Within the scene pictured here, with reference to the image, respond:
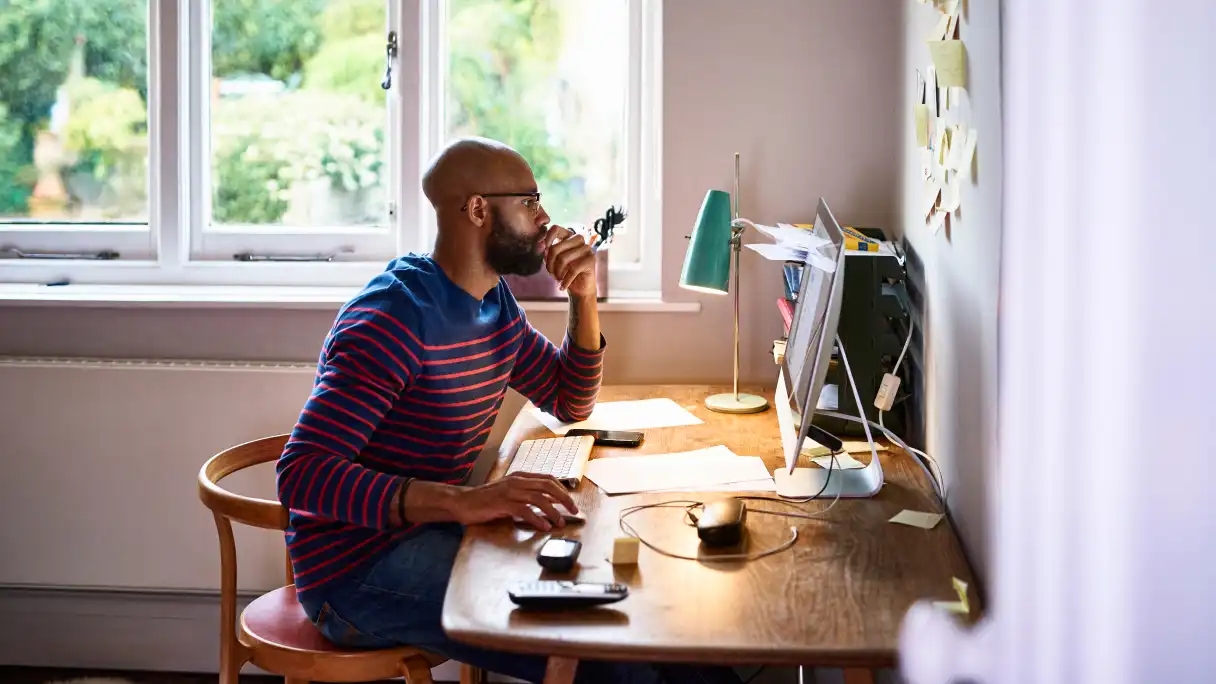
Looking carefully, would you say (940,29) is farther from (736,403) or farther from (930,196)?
(736,403)

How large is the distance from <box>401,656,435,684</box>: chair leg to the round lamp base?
0.82 meters

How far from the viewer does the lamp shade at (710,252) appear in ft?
7.46

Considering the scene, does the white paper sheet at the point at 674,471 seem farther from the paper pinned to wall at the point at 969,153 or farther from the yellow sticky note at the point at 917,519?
the paper pinned to wall at the point at 969,153

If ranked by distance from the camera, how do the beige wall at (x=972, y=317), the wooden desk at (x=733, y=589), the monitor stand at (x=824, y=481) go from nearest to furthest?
the wooden desk at (x=733, y=589) < the beige wall at (x=972, y=317) < the monitor stand at (x=824, y=481)

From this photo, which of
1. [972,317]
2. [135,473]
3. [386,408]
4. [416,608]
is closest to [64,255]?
[135,473]

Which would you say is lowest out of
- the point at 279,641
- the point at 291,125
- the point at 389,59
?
the point at 279,641

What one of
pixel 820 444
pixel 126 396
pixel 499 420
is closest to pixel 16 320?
pixel 126 396

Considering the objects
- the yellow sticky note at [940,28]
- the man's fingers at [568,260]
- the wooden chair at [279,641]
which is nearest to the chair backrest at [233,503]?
the wooden chair at [279,641]

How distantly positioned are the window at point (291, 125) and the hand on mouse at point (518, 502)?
1311 millimetres

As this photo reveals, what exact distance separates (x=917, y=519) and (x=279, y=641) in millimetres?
981

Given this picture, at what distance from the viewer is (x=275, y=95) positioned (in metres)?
2.93

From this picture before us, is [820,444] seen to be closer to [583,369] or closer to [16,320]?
[583,369]

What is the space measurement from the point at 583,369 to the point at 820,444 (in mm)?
473

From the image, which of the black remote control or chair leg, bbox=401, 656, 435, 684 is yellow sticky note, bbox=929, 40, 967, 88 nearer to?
the black remote control
